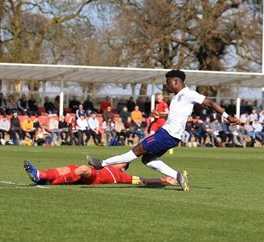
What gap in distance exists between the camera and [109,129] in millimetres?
41750

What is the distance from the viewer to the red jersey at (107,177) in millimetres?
14795

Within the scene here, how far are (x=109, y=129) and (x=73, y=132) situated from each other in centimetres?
185

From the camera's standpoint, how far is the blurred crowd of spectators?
130 ft

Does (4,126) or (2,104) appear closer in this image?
(4,126)

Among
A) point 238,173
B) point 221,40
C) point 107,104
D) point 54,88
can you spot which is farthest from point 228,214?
point 221,40

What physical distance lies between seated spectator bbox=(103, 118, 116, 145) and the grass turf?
25.1 metres

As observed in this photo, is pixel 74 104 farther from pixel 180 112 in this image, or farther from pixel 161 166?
pixel 180 112

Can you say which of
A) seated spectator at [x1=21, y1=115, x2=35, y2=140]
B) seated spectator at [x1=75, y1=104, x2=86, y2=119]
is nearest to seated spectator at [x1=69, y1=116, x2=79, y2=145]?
seated spectator at [x1=75, y1=104, x2=86, y2=119]

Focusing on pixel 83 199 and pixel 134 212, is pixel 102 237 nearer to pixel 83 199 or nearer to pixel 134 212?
pixel 134 212

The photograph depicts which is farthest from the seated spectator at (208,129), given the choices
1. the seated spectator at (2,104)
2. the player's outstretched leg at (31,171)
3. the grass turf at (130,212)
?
the player's outstretched leg at (31,171)

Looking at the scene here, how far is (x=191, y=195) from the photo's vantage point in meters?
13.6

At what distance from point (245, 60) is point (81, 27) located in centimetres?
1136

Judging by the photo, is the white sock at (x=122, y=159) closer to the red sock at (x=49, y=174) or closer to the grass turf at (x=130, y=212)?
the grass turf at (x=130, y=212)

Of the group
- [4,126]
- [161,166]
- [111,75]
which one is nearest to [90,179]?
[161,166]
